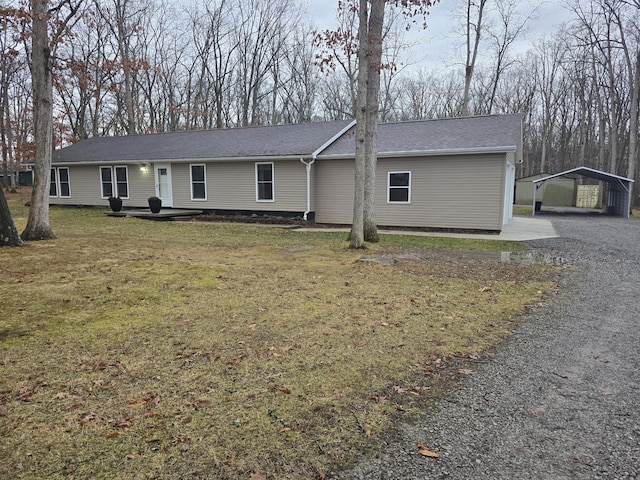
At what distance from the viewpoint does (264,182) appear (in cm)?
1531

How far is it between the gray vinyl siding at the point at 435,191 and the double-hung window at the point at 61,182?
43.0 feet

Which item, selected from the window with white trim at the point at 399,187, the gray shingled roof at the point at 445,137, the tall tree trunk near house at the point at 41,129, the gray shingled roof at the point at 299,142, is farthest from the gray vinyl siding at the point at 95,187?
the window with white trim at the point at 399,187

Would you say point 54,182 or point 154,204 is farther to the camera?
point 54,182

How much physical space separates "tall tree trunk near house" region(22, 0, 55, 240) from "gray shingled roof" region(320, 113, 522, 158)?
756cm

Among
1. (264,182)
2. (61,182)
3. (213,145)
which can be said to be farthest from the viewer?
(61,182)

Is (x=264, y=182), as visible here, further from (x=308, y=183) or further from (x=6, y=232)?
(x=6, y=232)

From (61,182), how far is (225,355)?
20363 millimetres

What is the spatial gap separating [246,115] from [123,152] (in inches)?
477

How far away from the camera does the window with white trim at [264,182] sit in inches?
597

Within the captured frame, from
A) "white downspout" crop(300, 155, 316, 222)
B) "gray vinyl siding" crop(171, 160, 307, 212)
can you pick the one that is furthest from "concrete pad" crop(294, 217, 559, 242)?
"gray vinyl siding" crop(171, 160, 307, 212)

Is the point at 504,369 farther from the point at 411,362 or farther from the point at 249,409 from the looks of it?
the point at 249,409

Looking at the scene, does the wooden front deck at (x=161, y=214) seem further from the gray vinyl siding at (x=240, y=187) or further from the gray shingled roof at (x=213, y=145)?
the gray shingled roof at (x=213, y=145)

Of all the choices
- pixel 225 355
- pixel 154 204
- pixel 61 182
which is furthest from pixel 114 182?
pixel 225 355

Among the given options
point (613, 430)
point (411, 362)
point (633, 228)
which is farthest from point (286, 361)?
point (633, 228)
